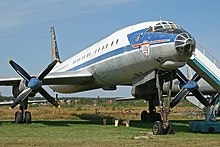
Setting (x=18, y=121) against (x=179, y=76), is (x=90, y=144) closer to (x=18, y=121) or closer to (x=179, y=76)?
(x=179, y=76)

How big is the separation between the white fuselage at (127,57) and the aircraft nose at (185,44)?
171 millimetres

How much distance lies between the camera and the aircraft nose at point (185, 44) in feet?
47.2

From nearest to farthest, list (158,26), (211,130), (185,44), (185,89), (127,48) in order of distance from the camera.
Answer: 1. (185,44)
2. (158,26)
3. (211,130)
4. (127,48)
5. (185,89)

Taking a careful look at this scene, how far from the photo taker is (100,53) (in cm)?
2111

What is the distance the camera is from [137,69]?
17219mm

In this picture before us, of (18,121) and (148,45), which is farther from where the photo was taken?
(18,121)

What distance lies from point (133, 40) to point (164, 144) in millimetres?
6773

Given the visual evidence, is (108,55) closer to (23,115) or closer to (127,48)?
(127,48)

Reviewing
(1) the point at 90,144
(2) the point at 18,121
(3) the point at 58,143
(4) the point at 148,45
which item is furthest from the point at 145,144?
(2) the point at 18,121

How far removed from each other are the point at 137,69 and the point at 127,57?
799 mm

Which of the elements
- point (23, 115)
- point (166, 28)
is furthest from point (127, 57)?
point (23, 115)

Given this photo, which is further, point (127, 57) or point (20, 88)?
point (20, 88)

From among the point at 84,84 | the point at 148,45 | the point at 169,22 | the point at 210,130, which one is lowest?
the point at 210,130

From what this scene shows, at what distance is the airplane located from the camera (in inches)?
593
